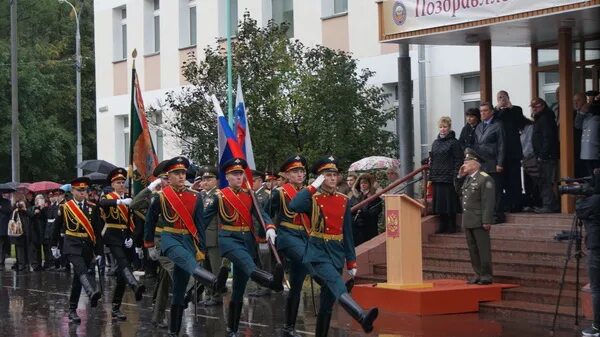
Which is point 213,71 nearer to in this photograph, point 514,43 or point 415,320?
point 514,43

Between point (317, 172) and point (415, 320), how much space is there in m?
3.18

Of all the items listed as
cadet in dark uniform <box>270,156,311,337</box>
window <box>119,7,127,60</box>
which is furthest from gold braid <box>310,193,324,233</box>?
window <box>119,7,127,60</box>

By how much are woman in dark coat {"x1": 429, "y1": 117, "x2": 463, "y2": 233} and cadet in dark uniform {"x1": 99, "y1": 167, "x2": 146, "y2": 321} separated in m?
4.42

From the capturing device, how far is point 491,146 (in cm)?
1708

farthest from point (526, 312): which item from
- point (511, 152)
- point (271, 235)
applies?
point (271, 235)

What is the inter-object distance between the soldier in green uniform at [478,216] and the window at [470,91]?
880 centimetres

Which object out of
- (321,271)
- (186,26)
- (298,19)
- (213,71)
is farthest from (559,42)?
(186,26)

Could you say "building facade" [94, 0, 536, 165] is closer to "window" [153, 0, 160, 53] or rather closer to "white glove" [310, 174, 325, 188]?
"window" [153, 0, 160, 53]

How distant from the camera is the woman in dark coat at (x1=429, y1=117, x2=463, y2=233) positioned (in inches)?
680

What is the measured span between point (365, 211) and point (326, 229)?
7.31m

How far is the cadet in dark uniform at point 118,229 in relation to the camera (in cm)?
1609

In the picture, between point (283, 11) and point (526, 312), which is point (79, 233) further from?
point (283, 11)

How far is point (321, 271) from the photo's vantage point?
1197 centimetres

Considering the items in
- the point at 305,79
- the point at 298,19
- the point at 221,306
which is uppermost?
the point at 298,19
